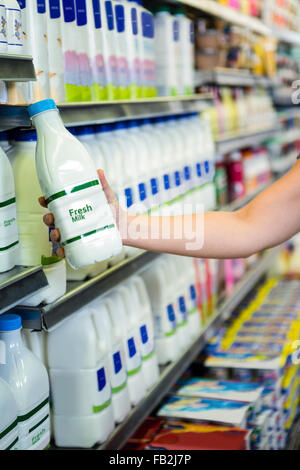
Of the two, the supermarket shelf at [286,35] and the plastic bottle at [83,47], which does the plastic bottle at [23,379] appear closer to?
Result: the plastic bottle at [83,47]

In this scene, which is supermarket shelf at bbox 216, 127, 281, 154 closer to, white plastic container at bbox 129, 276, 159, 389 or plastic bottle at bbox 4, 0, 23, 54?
white plastic container at bbox 129, 276, 159, 389

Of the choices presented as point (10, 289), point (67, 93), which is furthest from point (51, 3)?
point (10, 289)

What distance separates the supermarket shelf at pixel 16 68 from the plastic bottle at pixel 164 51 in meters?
1.26

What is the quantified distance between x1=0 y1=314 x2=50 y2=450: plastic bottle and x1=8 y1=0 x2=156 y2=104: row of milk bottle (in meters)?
0.55

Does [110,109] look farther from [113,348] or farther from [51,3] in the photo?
[113,348]

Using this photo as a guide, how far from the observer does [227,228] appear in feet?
5.53

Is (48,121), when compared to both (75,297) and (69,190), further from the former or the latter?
(75,297)

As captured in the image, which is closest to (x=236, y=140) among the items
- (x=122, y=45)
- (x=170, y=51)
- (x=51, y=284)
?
(x=170, y=51)

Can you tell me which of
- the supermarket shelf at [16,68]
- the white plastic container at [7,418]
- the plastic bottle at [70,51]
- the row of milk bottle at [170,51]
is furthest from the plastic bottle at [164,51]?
the white plastic container at [7,418]

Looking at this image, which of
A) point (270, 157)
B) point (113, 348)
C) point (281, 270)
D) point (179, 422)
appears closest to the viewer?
point (113, 348)

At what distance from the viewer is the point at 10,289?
133 cm

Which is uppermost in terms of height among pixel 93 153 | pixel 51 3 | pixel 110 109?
pixel 51 3

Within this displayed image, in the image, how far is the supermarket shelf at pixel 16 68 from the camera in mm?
1278
